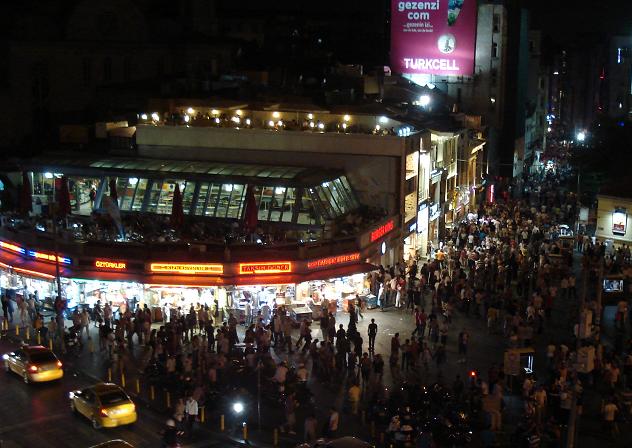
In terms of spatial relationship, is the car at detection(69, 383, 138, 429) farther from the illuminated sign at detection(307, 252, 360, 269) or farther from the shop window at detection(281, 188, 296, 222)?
the shop window at detection(281, 188, 296, 222)

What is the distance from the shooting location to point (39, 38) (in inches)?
2633

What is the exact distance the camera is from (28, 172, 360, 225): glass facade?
39.8 m

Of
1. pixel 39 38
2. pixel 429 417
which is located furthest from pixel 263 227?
pixel 39 38

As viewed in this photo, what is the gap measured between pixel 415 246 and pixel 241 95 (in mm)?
15359

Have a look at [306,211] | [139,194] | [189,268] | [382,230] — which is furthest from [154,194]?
[382,230]

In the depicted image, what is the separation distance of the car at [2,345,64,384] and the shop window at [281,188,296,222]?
1387 centimetres

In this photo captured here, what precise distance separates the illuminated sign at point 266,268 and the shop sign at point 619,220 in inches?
867

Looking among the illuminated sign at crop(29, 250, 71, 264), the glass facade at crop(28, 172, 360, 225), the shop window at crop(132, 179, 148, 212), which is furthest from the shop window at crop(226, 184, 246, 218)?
the illuminated sign at crop(29, 250, 71, 264)

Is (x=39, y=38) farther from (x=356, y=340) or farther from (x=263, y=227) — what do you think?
(x=356, y=340)

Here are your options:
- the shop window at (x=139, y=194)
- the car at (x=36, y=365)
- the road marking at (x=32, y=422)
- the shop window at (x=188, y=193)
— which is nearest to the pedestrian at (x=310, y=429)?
the road marking at (x=32, y=422)

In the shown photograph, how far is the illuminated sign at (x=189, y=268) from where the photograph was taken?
Result: 3472 cm

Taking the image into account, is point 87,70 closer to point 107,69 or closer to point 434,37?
point 107,69

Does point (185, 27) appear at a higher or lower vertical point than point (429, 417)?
higher

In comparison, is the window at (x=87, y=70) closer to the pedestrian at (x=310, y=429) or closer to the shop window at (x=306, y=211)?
the shop window at (x=306, y=211)
